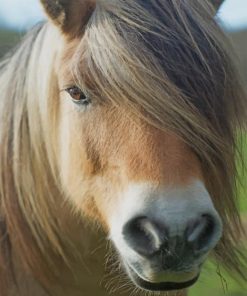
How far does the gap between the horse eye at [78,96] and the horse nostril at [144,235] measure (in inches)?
25.8

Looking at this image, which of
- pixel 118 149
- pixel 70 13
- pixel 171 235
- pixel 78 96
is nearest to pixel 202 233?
pixel 171 235

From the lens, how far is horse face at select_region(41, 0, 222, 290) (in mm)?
2572

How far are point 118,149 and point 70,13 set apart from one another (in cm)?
73

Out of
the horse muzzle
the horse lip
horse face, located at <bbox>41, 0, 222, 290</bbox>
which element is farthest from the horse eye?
the horse lip

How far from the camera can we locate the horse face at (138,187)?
257cm

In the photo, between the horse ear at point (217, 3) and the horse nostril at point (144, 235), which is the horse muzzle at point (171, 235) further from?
the horse ear at point (217, 3)

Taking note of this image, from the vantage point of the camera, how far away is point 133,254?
2.71 metres

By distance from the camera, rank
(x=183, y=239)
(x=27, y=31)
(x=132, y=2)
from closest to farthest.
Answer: (x=183, y=239) → (x=132, y=2) → (x=27, y=31)

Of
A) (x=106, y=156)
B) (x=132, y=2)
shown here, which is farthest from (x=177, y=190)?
(x=132, y=2)

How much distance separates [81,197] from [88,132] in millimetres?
306

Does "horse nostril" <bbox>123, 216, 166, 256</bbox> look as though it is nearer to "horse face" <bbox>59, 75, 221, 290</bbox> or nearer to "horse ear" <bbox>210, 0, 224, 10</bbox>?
"horse face" <bbox>59, 75, 221, 290</bbox>

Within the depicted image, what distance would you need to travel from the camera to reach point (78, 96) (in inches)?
122

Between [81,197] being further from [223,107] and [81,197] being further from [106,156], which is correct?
[223,107]

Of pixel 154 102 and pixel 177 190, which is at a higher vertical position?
pixel 154 102
